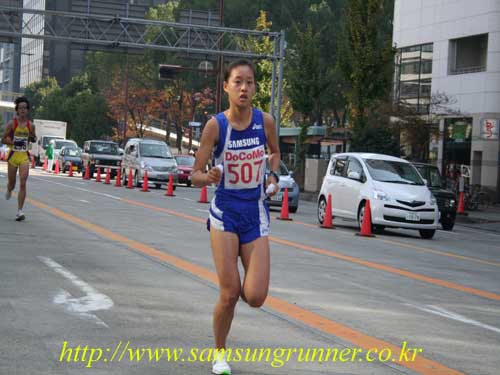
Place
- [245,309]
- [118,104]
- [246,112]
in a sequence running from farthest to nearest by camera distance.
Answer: [118,104] → [245,309] → [246,112]

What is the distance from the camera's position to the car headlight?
20.4m

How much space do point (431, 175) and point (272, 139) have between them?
66.1ft

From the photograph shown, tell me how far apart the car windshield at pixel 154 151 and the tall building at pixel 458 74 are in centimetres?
1129

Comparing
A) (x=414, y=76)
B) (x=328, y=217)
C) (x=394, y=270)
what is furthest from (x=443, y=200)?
(x=414, y=76)

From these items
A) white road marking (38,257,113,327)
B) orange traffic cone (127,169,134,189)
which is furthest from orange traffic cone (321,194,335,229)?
orange traffic cone (127,169,134,189)

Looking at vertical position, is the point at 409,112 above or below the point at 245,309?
above

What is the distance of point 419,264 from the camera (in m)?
14.6

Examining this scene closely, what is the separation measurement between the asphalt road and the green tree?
24.7 m

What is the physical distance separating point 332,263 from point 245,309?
482cm

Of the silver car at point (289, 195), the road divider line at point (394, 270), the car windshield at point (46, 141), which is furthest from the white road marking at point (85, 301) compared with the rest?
the car windshield at point (46, 141)

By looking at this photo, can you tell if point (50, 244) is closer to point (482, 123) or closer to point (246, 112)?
point (246, 112)

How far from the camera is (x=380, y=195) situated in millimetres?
20531

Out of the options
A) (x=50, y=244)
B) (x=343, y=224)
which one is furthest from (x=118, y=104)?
(x=50, y=244)

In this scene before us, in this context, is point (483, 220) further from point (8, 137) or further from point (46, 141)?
point (46, 141)
